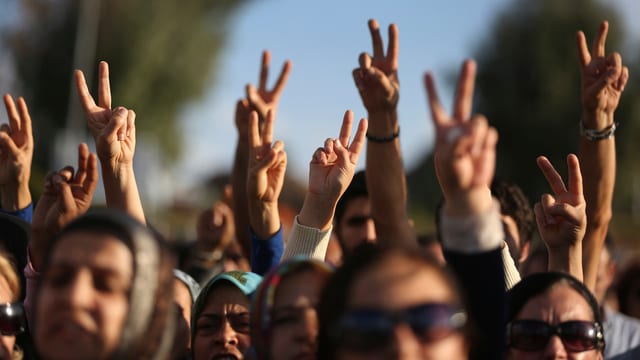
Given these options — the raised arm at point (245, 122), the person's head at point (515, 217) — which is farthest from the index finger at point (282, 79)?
the person's head at point (515, 217)

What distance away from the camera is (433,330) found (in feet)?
8.09

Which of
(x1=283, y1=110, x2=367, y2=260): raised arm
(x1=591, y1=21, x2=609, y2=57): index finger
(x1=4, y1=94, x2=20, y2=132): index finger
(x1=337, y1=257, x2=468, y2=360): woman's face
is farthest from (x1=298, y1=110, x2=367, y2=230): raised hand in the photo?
(x1=4, y1=94, x2=20, y2=132): index finger

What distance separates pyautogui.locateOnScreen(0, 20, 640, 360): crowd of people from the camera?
8.42 feet

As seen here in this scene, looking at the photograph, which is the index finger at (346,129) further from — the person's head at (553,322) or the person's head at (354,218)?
the person's head at (553,322)

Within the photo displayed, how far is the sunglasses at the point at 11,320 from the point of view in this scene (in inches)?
135

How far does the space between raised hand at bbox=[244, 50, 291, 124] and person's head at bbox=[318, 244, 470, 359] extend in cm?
290

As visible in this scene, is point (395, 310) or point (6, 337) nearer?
point (395, 310)

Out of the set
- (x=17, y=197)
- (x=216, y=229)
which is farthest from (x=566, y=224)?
(x=216, y=229)

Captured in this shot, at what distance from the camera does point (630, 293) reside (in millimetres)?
7008

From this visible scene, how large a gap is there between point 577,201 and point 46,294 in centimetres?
207

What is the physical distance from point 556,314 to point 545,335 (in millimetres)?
84

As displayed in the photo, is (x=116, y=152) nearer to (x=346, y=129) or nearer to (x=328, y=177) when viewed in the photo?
(x=328, y=177)

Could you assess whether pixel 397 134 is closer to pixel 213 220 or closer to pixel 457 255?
pixel 457 255

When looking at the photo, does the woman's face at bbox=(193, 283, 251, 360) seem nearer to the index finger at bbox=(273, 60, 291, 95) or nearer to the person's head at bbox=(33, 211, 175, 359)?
the person's head at bbox=(33, 211, 175, 359)
